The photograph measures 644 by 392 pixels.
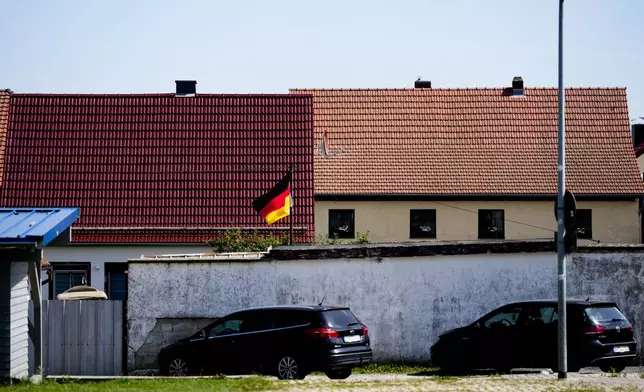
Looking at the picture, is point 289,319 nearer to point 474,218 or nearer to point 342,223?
point 342,223

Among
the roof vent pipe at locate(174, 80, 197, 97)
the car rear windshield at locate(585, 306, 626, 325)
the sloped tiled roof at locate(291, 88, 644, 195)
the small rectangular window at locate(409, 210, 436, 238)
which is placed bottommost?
the car rear windshield at locate(585, 306, 626, 325)

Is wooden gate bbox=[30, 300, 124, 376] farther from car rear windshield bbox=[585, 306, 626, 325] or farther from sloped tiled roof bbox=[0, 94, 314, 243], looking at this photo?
sloped tiled roof bbox=[0, 94, 314, 243]

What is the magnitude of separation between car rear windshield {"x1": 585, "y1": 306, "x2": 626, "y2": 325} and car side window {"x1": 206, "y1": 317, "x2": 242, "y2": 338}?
24.4 ft

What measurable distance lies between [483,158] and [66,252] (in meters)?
17.6

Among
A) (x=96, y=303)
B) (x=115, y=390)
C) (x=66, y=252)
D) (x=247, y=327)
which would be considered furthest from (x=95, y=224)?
(x=115, y=390)

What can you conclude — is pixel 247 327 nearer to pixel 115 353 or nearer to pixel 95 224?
pixel 115 353

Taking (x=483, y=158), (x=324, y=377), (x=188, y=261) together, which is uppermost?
(x=483, y=158)

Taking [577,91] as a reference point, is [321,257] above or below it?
below

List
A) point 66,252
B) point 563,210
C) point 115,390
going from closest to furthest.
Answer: point 115,390, point 563,210, point 66,252

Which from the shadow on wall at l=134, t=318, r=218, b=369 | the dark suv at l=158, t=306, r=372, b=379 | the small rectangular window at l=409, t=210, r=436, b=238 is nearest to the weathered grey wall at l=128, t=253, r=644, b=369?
the shadow on wall at l=134, t=318, r=218, b=369

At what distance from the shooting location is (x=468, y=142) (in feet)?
162

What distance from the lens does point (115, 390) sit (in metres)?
20.5

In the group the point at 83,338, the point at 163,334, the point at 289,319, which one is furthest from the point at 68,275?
the point at 289,319

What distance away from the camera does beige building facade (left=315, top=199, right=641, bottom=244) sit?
4675 centimetres
